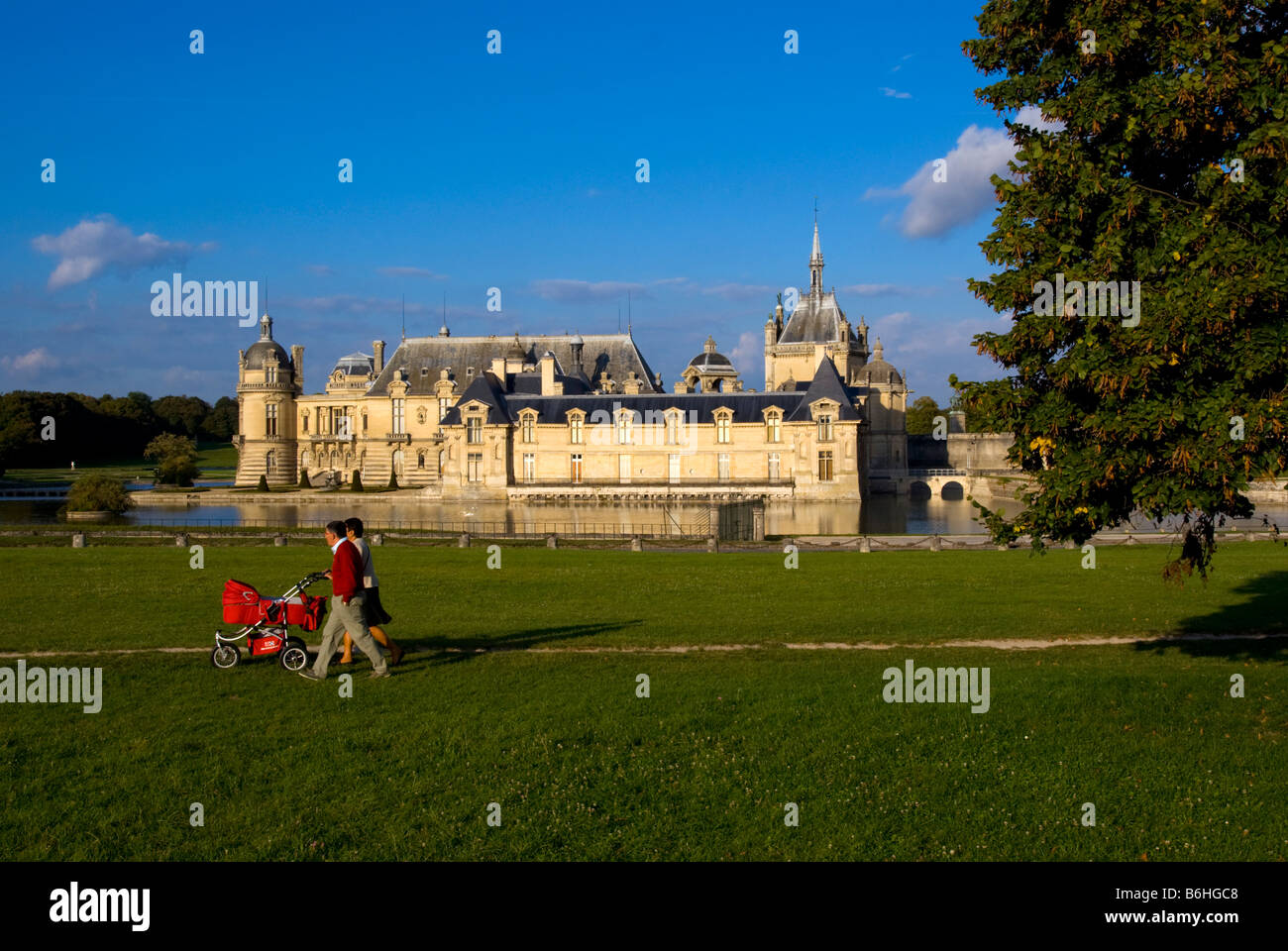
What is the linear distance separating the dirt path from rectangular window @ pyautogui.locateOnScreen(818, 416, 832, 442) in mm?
48028

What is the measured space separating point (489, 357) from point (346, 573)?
69389mm

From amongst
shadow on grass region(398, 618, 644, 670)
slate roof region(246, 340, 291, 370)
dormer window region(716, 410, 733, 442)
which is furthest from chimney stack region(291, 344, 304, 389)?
shadow on grass region(398, 618, 644, 670)

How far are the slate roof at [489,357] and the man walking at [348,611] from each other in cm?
6732

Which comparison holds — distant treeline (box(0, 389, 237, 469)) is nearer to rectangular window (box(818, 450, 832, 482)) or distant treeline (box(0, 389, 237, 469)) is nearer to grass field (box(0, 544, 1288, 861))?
rectangular window (box(818, 450, 832, 482))

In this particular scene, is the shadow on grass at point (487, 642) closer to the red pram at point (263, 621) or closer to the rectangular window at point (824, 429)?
the red pram at point (263, 621)

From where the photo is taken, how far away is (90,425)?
107 meters

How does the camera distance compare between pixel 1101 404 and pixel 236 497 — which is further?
pixel 236 497

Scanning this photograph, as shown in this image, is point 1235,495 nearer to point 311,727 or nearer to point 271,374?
point 311,727

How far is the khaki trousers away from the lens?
11.5 m

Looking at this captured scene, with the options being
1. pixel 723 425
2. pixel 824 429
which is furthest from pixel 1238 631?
pixel 723 425
